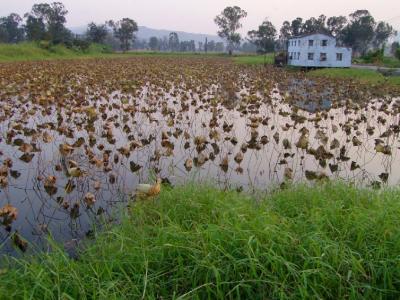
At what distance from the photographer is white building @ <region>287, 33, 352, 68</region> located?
105 feet

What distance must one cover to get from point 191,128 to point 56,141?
2.77 meters

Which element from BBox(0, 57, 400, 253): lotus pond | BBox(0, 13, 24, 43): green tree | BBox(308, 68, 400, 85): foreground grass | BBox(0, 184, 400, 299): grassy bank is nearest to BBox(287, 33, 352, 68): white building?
BBox(308, 68, 400, 85): foreground grass

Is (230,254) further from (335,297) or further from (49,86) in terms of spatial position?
(49,86)

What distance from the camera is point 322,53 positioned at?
32375 mm

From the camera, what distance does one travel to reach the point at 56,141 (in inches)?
290

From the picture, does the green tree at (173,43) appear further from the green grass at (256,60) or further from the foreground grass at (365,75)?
the foreground grass at (365,75)

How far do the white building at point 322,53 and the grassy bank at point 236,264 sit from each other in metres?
30.3

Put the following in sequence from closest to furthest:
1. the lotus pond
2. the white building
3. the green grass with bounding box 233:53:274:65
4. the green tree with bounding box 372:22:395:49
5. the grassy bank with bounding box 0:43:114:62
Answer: the lotus pond, the grassy bank with bounding box 0:43:114:62, the white building, the green grass with bounding box 233:53:274:65, the green tree with bounding box 372:22:395:49

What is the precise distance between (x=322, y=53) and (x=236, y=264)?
1262 inches

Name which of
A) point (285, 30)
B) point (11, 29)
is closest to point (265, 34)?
point (285, 30)

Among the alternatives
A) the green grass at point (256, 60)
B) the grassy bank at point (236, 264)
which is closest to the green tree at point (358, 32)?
the green grass at point (256, 60)

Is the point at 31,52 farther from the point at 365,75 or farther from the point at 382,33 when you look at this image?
the point at 382,33

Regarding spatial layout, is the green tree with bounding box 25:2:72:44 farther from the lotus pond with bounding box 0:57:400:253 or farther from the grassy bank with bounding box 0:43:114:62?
the lotus pond with bounding box 0:57:400:253

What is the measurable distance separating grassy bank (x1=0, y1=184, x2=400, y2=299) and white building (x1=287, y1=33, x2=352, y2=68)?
1191 inches
